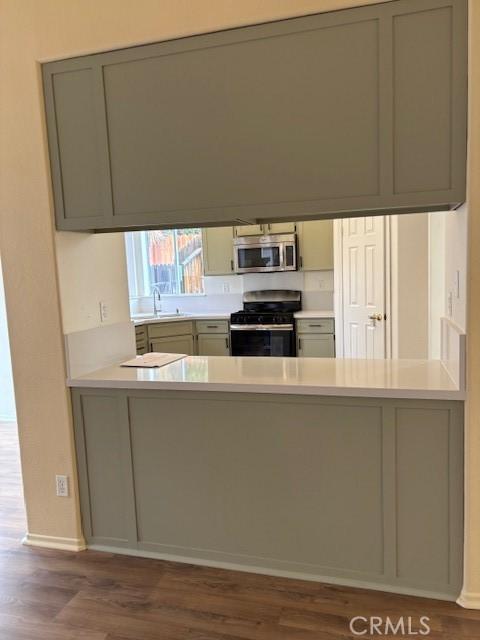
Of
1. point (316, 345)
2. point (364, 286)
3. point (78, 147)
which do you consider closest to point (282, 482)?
point (78, 147)

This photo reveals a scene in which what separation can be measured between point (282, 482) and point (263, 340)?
2908mm

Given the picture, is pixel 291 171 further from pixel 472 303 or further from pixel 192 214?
pixel 472 303

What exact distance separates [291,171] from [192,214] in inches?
19.0

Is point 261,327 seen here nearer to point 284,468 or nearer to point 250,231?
point 250,231

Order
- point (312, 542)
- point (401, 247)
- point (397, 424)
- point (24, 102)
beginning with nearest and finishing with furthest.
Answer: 1. point (397, 424)
2. point (312, 542)
3. point (24, 102)
4. point (401, 247)

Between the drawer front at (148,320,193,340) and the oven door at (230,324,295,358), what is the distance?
0.52 m

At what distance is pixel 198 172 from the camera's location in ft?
7.18

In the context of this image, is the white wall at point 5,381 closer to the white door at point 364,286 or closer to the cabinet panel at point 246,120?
the cabinet panel at point 246,120

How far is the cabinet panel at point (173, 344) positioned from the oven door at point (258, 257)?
96 cm

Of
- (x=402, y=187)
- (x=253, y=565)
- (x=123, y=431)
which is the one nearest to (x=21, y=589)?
(x=123, y=431)

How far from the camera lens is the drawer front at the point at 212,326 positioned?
5.35 metres

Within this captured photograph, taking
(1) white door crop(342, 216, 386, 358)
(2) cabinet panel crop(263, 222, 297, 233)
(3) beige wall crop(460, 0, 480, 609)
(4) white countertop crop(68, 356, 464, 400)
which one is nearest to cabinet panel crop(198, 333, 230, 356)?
(2) cabinet panel crop(263, 222, 297, 233)

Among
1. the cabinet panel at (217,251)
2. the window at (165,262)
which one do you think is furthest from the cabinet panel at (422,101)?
the window at (165,262)

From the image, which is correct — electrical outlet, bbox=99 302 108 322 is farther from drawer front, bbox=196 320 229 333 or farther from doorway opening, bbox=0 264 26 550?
drawer front, bbox=196 320 229 333
